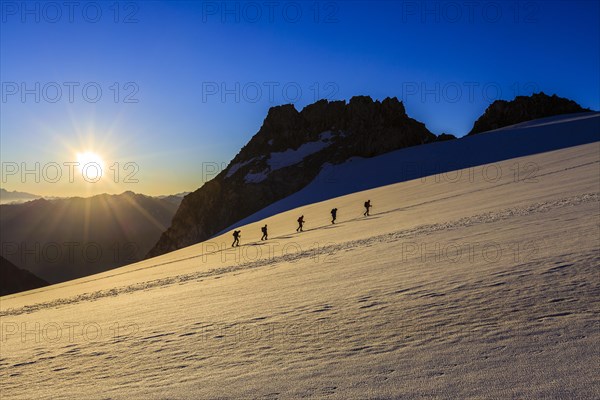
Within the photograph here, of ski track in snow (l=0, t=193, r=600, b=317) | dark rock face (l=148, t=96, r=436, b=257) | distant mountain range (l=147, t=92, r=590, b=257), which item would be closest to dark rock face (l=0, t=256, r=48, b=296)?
dark rock face (l=148, t=96, r=436, b=257)

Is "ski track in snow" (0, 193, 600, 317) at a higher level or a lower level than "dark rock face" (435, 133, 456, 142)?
lower

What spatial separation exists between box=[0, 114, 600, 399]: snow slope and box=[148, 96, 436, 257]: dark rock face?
45599 millimetres

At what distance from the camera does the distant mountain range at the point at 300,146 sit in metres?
61.9

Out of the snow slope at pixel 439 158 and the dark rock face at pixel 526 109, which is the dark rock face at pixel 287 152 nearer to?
the snow slope at pixel 439 158

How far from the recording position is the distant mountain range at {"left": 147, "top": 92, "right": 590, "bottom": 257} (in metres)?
61.9

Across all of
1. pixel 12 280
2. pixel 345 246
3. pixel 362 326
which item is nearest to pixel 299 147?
pixel 12 280

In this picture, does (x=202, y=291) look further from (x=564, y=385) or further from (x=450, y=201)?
(x=450, y=201)

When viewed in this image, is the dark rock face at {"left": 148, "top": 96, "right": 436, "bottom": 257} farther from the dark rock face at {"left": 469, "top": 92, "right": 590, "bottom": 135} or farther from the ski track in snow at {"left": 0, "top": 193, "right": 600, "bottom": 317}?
the ski track in snow at {"left": 0, "top": 193, "right": 600, "bottom": 317}

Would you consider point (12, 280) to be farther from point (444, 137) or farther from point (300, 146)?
point (444, 137)

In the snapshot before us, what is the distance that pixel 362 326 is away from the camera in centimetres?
709

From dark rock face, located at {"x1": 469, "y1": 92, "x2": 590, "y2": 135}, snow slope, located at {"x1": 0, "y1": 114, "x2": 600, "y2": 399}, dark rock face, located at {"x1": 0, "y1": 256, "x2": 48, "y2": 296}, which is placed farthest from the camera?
dark rock face, located at {"x1": 0, "y1": 256, "x2": 48, "y2": 296}

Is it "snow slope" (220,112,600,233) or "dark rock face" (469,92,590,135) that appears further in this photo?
"dark rock face" (469,92,590,135)

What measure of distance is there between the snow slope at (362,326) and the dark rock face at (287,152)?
4560 cm

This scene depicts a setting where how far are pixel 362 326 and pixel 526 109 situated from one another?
7879 centimetres
